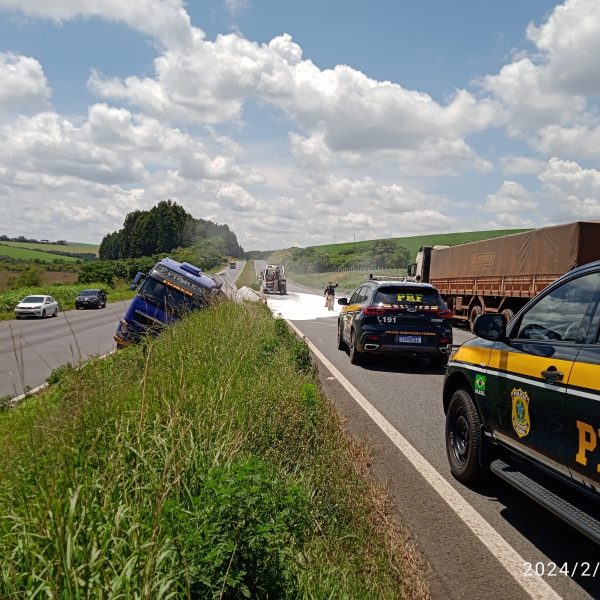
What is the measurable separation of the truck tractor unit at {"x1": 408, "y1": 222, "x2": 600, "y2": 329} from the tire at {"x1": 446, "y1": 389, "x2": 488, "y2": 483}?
940cm

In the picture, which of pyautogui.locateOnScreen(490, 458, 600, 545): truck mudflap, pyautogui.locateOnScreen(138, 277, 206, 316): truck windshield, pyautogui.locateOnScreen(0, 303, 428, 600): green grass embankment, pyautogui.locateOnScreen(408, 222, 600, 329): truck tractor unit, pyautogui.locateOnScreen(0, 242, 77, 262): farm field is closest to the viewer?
pyautogui.locateOnScreen(0, 303, 428, 600): green grass embankment

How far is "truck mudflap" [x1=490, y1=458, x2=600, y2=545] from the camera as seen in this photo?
312cm

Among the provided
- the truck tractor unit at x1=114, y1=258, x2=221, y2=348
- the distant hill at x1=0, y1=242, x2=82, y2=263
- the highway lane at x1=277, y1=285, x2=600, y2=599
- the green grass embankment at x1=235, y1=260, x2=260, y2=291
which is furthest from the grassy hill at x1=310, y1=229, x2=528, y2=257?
the highway lane at x1=277, y1=285, x2=600, y2=599

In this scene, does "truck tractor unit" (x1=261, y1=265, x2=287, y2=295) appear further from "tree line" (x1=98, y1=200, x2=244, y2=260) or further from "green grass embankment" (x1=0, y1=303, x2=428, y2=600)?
"tree line" (x1=98, y1=200, x2=244, y2=260)

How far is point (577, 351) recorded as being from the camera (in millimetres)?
3426

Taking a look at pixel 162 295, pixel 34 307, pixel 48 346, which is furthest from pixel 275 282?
pixel 162 295

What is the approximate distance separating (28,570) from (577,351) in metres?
3.14

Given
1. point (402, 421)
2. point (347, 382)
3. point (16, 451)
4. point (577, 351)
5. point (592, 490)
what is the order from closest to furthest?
1. point (592, 490)
2. point (577, 351)
3. point (16, 451)
4. point (402, 421)
5. point (347, 382)

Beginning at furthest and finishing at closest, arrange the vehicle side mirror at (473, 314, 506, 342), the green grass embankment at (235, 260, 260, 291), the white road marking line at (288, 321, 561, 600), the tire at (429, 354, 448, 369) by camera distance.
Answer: the green grass embankment at (235, 260, 260, 291) < the tire at (429, 354, 448, 369) < the vehicle side mirror at (473, 314, 506, 342) < the white road marking line at (288, 321, 561, 600)

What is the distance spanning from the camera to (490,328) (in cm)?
436

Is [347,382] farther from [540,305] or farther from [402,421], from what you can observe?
[540,305]

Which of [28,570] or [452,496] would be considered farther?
[452,496]

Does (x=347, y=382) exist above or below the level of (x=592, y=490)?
below

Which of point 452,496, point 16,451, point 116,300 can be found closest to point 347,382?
point 452,496
